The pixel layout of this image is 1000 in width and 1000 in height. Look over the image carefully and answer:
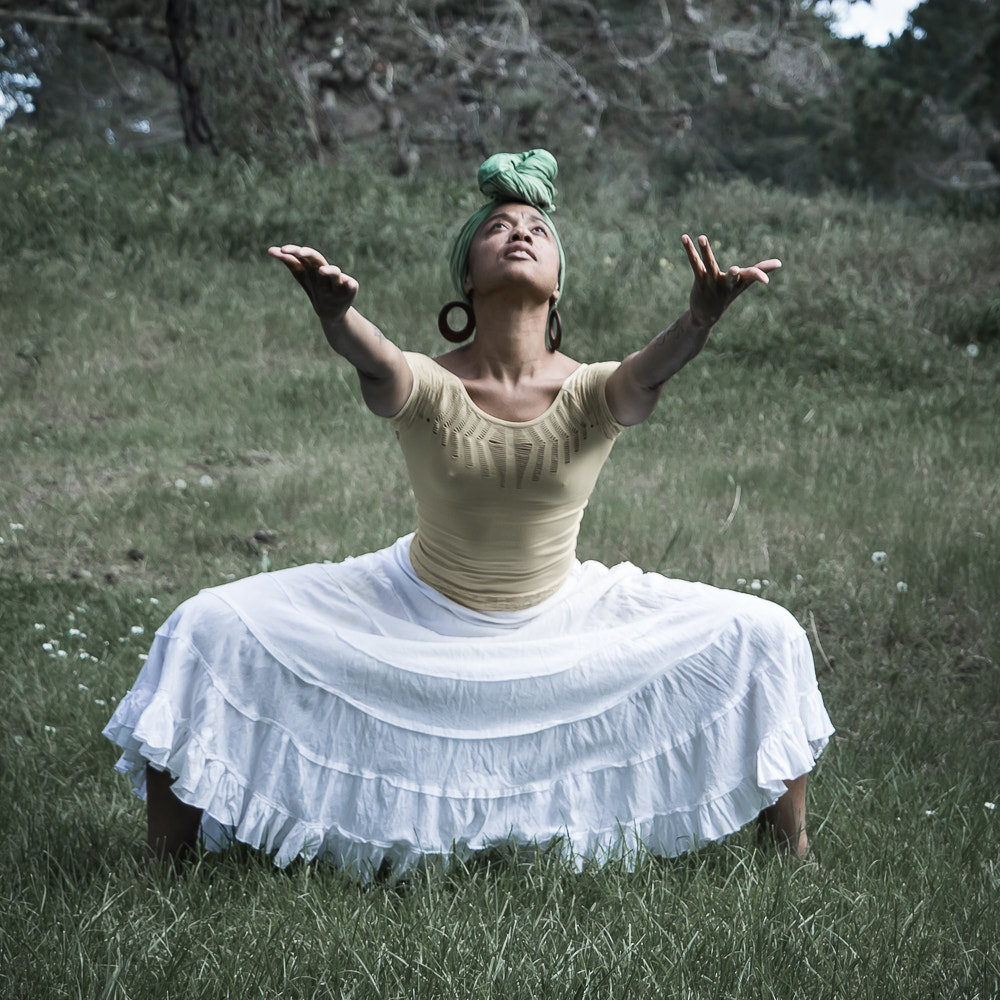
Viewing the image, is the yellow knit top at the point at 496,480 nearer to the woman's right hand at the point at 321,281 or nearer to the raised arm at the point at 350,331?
the raised arm at the point at 350,331

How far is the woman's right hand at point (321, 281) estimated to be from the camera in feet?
8.78

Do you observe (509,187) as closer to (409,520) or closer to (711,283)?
(711,283)

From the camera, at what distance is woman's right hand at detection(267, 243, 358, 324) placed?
8.78ft

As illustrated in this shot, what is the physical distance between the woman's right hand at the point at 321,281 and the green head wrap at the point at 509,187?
22.8 inches

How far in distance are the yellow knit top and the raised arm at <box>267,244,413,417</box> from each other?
82 millimetres

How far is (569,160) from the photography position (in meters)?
17.0

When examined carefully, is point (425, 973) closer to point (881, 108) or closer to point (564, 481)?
point (564, 481)

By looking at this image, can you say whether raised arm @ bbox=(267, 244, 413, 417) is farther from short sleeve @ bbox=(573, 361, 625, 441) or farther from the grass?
the grass

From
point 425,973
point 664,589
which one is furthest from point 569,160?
point 425,973

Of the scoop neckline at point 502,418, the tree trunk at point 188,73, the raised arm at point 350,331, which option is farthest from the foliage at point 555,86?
the raised arm at point 350,331

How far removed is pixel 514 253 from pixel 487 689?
117cm

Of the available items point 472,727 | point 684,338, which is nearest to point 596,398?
point 684,338

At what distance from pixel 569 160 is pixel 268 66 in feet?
22.6

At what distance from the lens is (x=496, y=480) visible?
3148 millimetres
